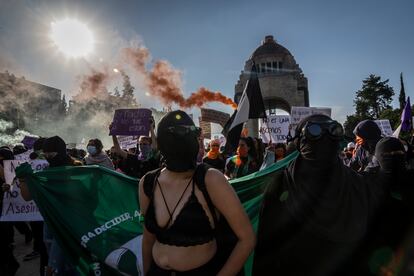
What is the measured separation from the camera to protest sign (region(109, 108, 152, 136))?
6734 mm

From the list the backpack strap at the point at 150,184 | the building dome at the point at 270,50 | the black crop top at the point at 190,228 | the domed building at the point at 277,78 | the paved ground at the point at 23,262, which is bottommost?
the paved ground at the point at 23,262

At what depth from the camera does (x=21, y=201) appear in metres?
4.68

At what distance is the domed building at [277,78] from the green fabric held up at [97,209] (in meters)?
26.9

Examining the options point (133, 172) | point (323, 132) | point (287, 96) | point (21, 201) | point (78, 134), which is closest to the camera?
point (323, 132)

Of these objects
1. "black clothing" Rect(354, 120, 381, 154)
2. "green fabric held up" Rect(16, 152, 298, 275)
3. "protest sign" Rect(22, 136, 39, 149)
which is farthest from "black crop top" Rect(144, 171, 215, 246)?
"protest sign" Rect(22, 136, 39, 149)

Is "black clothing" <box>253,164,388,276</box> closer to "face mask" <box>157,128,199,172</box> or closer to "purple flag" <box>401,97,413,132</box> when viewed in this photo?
"face mask" <box>157,128,199,172</box>

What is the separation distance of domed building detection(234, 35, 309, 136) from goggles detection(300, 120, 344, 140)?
27.9 m

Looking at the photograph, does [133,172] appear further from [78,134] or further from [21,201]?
[78,134]

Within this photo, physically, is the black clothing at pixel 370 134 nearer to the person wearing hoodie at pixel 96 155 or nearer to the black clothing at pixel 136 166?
the black clothing at pixel 136 166

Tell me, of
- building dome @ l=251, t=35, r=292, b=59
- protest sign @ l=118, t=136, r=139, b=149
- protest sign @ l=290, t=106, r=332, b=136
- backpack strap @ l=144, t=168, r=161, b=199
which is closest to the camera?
backpack strap @ l=144, t=168, r=161, b=199

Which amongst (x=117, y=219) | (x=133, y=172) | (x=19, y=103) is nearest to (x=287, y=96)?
(x=133, y=172)

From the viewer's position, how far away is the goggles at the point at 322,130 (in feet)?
7.15

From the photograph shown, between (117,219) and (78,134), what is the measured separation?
50178mm

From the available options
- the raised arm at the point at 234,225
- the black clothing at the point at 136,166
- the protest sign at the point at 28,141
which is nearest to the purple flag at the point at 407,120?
the black clothing at the point at 136,166
